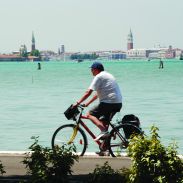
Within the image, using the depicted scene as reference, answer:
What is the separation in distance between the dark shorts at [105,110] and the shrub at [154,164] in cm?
443

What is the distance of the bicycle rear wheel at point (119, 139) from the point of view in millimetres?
11055

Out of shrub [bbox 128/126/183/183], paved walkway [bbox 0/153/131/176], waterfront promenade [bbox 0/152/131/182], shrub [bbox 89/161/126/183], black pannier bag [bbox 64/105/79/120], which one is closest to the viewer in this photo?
shrub [bbox 128/126/183/183]

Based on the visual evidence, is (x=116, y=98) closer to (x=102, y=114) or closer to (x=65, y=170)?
(x=102, y=114)

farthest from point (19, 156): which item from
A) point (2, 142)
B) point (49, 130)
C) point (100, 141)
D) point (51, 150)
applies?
point (49, 130)

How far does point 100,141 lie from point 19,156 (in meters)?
1.38

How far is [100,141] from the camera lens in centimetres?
1150

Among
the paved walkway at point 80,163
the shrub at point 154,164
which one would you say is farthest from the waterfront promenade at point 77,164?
the shrub at point 154,164

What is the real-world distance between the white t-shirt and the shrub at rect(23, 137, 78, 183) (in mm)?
3916

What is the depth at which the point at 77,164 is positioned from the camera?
33.1ft

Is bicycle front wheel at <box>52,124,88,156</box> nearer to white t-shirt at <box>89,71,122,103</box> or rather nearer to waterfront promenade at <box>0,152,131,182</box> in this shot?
waterfront promenade at <box>0,152,131,182</box>

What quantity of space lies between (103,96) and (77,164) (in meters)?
1.44

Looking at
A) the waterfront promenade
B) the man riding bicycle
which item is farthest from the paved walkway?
the man riding bicycle

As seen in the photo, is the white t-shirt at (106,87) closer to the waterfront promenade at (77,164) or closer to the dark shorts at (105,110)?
the dark shorts at (105,110)

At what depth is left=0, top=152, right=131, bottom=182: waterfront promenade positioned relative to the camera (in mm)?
8977
